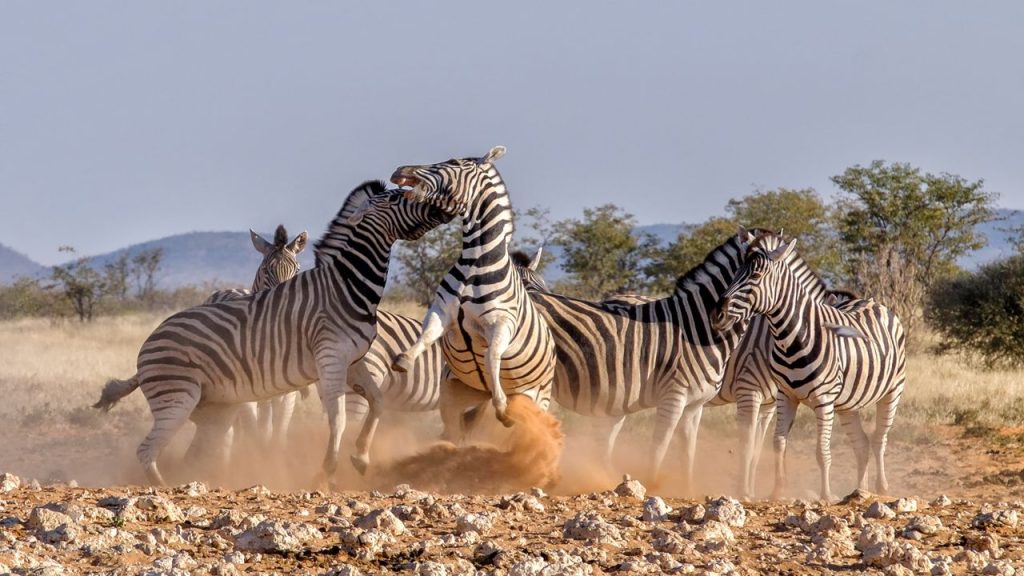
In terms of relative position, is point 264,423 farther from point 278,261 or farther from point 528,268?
point 528,268

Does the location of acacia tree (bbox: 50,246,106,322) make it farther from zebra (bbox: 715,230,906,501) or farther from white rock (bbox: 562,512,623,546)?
white rock (bbox: 562,512,623,546)

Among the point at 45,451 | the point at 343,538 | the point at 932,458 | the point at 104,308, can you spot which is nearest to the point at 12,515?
the point at 343,538

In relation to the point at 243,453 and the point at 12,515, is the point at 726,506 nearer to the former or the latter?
the point at 12,515

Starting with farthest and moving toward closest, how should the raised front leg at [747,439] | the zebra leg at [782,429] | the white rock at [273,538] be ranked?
the raised front leg at [747,439], the zebra leg at [782,429], the white rock at [273,538]

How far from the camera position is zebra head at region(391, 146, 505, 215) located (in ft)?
30.3

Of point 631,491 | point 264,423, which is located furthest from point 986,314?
point 631,491

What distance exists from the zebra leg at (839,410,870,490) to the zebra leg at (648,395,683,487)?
6.23 feet

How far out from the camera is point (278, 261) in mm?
12555

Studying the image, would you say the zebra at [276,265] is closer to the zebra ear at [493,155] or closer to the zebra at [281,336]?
the zebra at [281,336]

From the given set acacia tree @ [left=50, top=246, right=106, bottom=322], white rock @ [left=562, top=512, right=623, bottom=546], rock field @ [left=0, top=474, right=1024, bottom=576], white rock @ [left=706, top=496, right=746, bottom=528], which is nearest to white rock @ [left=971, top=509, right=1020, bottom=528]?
rock field @ [left=0, top=474, right=1024, bottom=576]

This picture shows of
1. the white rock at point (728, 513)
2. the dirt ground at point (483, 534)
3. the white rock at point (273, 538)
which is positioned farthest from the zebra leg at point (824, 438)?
the white rock at point (273, 538)

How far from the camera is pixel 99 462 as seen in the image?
1274cm

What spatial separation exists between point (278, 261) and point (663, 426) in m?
4.10

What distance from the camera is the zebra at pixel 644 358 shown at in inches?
408
